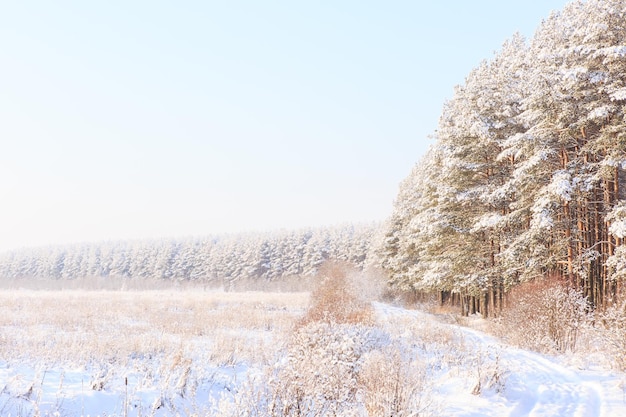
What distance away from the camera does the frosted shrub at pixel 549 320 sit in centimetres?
1077

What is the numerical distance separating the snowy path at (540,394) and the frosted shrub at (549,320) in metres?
2.67

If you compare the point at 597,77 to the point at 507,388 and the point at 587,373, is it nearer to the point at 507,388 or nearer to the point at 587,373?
the point at 587,373

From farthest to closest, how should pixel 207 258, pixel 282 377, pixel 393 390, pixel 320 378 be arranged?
pixel 207 258 < pixel 320 378 < pixel 393 390 < pixel 282 377

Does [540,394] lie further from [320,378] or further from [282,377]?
[282,377]

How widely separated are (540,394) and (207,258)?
86.4 m

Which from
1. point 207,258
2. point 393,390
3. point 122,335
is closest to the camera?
point 393,390

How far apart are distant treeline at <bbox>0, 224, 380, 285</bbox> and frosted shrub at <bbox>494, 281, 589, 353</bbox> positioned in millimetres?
59226

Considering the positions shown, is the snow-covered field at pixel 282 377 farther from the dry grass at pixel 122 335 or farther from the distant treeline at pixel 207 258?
the distant treeline at pixel 207 258

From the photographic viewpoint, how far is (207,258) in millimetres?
89125

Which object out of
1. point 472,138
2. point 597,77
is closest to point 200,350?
point 597,77

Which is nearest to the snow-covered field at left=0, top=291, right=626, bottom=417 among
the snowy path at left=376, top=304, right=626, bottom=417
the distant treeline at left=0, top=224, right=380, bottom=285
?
the snowy path at left=376, top=304, right=626, bottom=417

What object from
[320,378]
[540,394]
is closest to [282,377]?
[320,378]

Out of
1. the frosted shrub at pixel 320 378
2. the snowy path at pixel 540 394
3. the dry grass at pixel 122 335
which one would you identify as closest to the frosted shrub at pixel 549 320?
the snowy path at pixel 540 394

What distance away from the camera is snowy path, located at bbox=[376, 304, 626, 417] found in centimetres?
595
